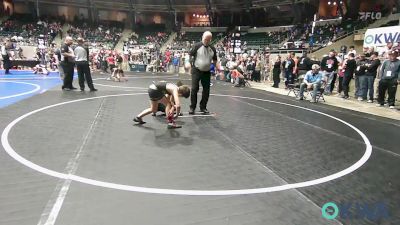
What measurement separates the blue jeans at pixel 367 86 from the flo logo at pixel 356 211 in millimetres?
8119

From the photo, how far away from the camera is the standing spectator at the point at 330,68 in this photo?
11961 millimetres

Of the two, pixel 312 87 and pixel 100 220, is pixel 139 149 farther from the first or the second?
pixel 312 87

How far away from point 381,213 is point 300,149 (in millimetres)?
1904

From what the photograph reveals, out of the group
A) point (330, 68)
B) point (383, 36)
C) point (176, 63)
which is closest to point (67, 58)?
point (330, 68)

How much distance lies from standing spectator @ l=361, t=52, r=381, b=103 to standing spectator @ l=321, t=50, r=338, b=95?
5.09ft

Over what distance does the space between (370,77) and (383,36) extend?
4011 millimetres

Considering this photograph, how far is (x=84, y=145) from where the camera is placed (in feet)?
14.9

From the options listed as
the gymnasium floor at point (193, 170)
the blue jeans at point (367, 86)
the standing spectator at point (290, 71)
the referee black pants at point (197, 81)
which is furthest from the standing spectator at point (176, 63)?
the gymnasium floor at point (193, 170)

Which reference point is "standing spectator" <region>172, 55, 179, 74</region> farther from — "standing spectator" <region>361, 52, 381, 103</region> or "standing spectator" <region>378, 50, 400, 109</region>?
"standing spectator" <region>378, 50, 400, 109</region>

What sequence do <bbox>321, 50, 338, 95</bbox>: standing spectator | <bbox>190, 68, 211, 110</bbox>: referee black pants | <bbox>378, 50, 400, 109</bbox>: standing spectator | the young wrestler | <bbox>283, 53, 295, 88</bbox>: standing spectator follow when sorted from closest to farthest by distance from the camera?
the young wrestler
<bbox>190, 68, 211, 110</bbox>: referee black pants
<bbox>378, 50, 400, 109</bbox>: standing spectator
<bbox>321, 50, 338, 95</bbox>: standing spectator
<bbox>283, 53, 295, 88</bbox>: standing spectator

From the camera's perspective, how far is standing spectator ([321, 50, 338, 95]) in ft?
39.2

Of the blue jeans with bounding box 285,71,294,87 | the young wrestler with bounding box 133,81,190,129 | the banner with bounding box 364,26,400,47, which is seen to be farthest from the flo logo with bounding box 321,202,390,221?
the blue jeans with bounding box 285,71,294,87

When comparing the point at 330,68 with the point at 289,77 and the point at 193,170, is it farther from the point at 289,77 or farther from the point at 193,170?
the point at 193,170

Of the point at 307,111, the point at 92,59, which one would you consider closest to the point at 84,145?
the point at 307,111
